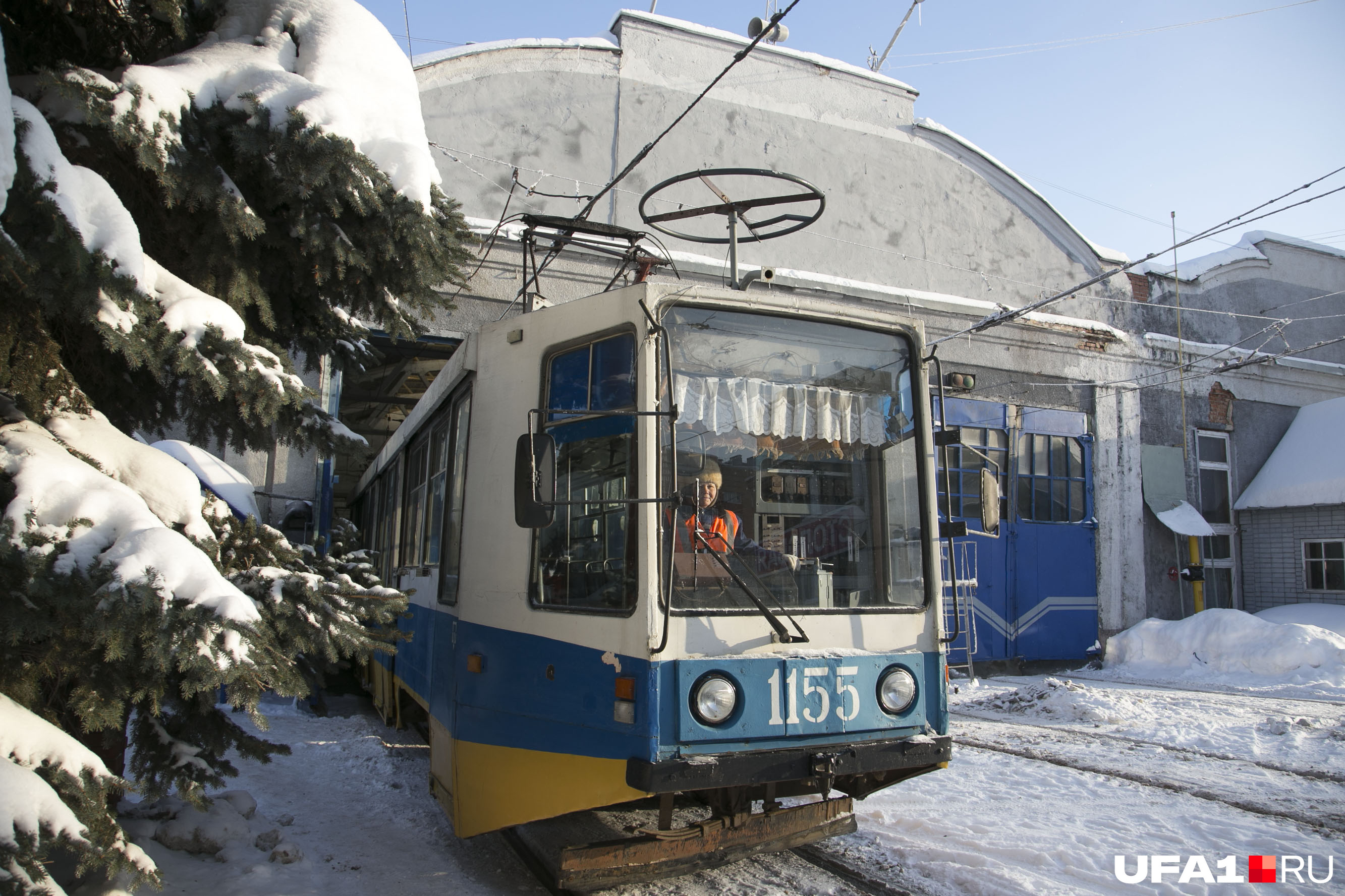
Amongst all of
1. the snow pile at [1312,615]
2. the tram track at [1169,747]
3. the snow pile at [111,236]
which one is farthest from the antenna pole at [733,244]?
the snow pile at [1312,615]

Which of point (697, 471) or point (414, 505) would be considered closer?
point (697, 471)

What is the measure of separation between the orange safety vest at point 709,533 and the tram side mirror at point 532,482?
1.88 ft

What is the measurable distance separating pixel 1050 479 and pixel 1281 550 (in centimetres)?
605

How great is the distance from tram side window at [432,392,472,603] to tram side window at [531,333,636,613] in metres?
0.93

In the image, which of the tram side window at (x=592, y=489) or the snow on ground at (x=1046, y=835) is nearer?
the tram side window at (x=592, y=489)

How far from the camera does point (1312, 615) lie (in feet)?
53.4

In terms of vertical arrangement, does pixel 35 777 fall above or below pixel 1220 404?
below

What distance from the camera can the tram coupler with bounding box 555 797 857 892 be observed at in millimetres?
3740

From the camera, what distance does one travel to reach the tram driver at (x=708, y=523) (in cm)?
384

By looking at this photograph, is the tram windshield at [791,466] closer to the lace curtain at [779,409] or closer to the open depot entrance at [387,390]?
the lace curtain at [779,409]

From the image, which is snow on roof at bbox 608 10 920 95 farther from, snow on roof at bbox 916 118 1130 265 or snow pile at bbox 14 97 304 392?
snow pile at bbox 14 97 304 392

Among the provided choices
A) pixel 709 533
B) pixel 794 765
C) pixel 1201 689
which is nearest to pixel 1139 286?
pixel 1201 689

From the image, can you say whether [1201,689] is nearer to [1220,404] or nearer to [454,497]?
[1220,404]

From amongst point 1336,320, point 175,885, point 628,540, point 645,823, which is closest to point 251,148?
point 628,540
